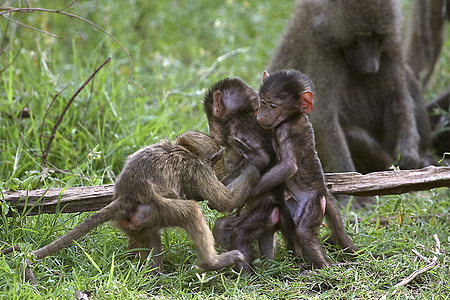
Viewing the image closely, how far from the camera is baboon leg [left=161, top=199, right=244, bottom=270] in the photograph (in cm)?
311

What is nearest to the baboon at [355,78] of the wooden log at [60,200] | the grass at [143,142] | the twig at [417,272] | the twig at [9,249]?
the grass at [143,142]

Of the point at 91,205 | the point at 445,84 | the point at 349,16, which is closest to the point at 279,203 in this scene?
the point at 91,205

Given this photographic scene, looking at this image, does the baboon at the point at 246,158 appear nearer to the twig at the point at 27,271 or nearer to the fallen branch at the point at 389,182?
the fallen branch at the point at 389,182

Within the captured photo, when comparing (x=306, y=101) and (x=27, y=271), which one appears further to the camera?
(x=306, y=101)

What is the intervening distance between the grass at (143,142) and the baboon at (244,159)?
17cm

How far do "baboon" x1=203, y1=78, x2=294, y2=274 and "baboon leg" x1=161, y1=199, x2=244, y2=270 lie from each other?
41 cm

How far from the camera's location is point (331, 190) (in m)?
3.91

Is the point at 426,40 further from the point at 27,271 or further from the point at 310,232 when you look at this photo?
the point at 27,271

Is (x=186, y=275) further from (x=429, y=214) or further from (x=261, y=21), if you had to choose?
(x=261, y=21)

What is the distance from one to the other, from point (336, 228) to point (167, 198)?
106 cm

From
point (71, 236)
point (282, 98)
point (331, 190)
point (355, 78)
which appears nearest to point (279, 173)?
point (282, 98)

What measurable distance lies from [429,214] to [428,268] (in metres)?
1.12

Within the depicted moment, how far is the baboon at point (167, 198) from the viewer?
311cm

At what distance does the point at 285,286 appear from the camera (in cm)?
333
